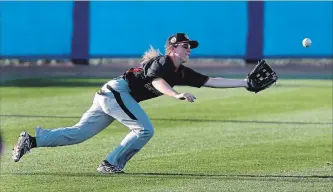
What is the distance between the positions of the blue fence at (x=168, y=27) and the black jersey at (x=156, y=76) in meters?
17.3

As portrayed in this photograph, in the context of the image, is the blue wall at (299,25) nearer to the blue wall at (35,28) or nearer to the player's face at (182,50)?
the blue wall at (35,28)

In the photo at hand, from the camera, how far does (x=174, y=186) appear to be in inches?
388

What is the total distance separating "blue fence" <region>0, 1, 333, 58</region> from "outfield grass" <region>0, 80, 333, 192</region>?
6608 mm

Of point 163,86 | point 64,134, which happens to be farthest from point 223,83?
point 64,134

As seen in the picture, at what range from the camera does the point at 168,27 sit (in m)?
28.0

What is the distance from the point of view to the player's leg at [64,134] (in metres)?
10.4

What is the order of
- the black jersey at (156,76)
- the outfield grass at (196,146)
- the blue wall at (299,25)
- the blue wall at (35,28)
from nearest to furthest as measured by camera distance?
1. the outfield grass at (196,146)
2. the black jersey at (156,76)
3. the blue wall at (35,28)
4. the blue wall at (299,25)

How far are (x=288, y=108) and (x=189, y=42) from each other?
27.8 ft

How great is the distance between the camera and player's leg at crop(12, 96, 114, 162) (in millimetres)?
10430

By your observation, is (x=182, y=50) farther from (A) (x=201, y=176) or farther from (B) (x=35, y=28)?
(B) (x=35, y=28)

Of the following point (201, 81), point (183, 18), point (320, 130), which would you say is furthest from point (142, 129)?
point (183, 18)

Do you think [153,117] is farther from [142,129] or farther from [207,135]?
[142,129]

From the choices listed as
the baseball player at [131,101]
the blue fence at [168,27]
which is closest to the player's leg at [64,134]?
Answer: the baseball player at [131,101]

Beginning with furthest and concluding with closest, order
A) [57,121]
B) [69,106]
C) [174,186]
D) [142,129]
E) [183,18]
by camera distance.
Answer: [183,18] < [69,106] < [57,121] < [142,129] < [174,186]
